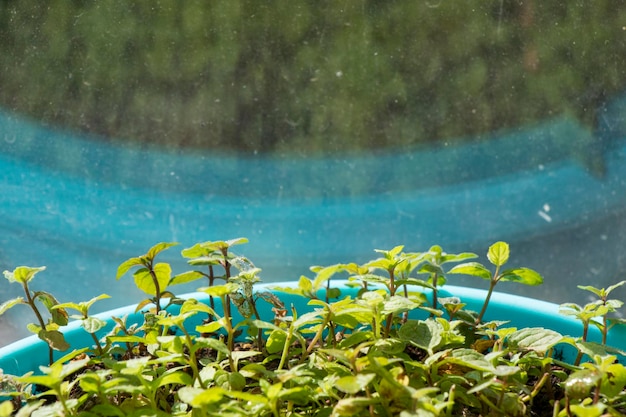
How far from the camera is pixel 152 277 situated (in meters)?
0.63

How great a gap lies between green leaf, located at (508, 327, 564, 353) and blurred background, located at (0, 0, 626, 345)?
1180 millimetres

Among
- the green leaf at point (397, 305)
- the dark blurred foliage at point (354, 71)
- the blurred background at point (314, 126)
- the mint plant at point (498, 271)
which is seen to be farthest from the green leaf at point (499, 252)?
the dark blurred foliage at point (354, 71)

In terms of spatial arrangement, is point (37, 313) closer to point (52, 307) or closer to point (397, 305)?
point (52, 307)

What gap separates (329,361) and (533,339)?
15cm

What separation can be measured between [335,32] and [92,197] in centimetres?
77

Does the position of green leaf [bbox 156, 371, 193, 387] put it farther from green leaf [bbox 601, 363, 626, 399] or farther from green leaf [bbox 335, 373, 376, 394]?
green leaf [bbox 601, 363, 626, 399]

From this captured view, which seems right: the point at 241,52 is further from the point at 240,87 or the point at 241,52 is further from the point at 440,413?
the point at 440,413

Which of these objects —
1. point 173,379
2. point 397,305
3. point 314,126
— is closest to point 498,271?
point 397,305

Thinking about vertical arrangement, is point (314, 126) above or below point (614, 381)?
above

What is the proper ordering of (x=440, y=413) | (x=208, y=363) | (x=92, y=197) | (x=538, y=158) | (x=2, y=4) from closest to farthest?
(x=440, y=413) → (x=208, y=363) → (x=2, y=4) → (x=92, y=197) → (x=538, y=158)

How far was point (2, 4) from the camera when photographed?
1729 millimetres

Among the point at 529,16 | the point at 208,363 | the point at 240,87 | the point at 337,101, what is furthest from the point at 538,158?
the point at 208,363

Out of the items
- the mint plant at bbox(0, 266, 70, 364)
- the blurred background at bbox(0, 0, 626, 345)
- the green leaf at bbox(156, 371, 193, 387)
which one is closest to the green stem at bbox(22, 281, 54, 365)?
the mint plant at bbox(0, 266, 70, 364)

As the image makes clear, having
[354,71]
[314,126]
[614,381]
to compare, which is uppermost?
[354,71]
